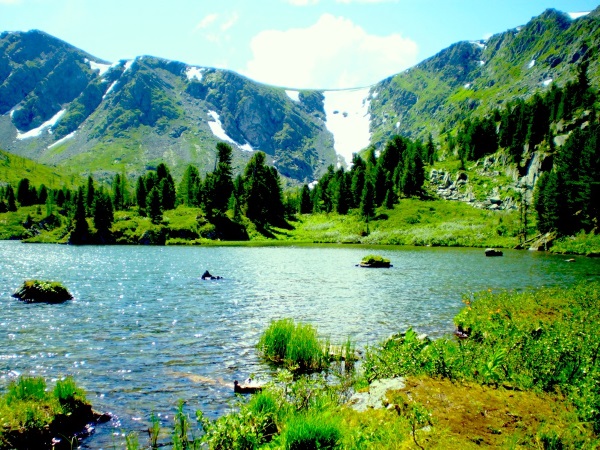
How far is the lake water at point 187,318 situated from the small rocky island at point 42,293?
0.87m

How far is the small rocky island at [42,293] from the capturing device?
35719mm

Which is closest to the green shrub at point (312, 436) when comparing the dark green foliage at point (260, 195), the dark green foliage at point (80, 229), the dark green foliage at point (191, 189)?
the dark green foliage at point (80, 229)

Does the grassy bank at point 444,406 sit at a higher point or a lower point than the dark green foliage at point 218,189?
lower

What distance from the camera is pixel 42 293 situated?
118ft

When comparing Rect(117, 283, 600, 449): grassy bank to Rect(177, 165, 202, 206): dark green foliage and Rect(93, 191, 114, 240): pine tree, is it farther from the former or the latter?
Rect(177, 165, 202, 206): dark green foliage

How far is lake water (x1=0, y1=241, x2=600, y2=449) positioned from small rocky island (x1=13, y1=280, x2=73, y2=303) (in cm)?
87

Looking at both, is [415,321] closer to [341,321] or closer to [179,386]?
[341,321]

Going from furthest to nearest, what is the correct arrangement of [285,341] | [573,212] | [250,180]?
[250,180]
[573,212]
[285,341]

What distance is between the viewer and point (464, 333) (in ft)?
84.8

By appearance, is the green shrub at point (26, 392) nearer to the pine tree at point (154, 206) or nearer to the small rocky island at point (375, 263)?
the small rocky island at point (375, 263)

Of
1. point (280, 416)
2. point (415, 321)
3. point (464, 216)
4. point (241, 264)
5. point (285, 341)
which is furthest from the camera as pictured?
point (464, 216)

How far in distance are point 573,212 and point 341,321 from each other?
345 feet

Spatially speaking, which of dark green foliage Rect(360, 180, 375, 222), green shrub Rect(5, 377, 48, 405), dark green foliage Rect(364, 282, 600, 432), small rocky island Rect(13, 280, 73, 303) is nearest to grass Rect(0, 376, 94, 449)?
green shrub Rect(5, 377, 48, 405)

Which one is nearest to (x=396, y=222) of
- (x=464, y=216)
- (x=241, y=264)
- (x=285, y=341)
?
(x=464, y=216)
